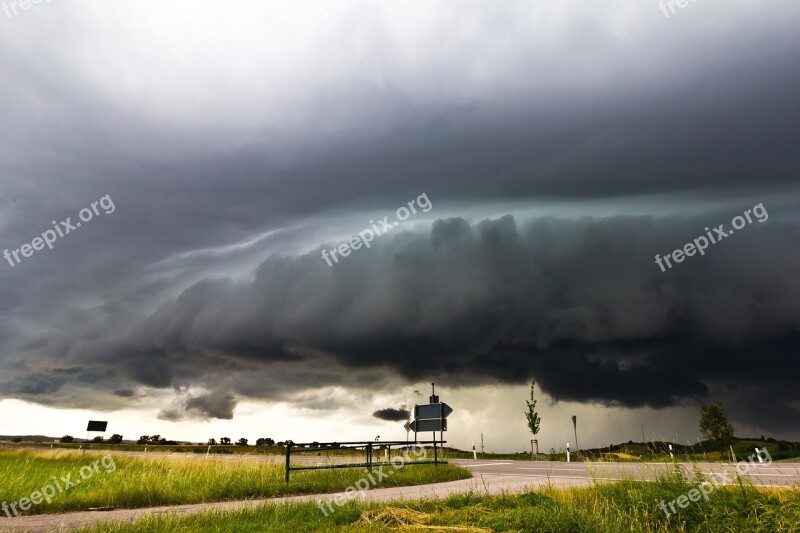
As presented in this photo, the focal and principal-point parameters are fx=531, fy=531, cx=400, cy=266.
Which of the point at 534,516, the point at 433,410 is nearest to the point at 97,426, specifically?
the point at 433,410

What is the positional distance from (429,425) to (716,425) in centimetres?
2837

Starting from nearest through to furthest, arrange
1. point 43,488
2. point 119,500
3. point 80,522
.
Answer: point 80,522 < point 119,500 < point 43,488

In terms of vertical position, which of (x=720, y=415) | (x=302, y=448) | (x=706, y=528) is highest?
(x=720, y=415)

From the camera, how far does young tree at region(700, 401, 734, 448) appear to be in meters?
39.2

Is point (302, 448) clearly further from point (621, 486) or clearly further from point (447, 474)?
point (621, 486)

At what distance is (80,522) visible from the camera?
910cm

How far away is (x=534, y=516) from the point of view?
26.7 feet

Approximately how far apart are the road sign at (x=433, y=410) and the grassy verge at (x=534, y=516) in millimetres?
12019

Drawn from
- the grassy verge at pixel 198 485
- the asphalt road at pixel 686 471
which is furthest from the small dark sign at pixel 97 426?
the asphalt road at pixel 686 471

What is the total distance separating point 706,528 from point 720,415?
3724 centimetres

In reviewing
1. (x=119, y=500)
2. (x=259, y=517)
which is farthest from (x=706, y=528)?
(x=119, y=500)

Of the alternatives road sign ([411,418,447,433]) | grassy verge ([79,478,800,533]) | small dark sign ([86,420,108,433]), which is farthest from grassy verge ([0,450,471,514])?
small dark sign ([86,420,108,433])

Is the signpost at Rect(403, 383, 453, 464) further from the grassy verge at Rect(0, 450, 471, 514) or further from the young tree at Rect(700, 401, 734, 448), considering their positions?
the young tree at Rect(700, 401, 734, 448)

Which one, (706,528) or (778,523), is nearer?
(778,523)
